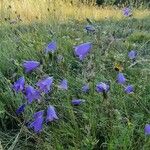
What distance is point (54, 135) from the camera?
299 centimetres

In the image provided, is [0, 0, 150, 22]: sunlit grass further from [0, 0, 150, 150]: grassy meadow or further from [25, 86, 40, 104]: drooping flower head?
[25, 86, 40, 104]: drooping flower head

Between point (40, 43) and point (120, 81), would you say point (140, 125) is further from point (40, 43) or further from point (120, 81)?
point (40, 43)

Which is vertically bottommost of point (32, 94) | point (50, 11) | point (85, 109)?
point (50, 11)

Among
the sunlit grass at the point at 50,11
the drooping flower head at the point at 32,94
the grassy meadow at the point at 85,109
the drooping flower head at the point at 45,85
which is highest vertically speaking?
the drooping flower head at the point at 45,85

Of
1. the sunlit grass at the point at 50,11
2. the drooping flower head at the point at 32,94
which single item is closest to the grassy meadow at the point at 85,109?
the drooping flower head at the point at 32,94

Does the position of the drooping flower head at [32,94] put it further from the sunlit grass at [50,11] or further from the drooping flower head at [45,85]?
the sunlit grass at [50,11]

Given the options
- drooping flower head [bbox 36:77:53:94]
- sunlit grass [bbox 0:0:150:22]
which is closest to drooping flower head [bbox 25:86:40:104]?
drooping flower head [bbox 36:77:53:94]

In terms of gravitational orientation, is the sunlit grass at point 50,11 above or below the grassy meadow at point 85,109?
below

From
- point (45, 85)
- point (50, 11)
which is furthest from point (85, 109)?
point (50, 11)

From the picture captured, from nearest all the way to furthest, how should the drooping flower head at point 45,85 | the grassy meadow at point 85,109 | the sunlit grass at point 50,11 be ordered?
the drooping flower head at point 45,85, the grassy meadow at point 85,109, the sunlit grass at point 50,11

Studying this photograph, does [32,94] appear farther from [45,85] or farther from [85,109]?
[85,109]

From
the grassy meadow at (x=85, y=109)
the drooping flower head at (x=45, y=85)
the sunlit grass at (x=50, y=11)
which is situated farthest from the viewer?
the sunlit grass at (x=50, y=11)

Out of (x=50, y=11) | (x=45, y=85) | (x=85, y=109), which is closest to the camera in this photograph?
(x=45, y=85)

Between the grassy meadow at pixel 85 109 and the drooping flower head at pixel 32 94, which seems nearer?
the drooping flower head at pixel 32 94
